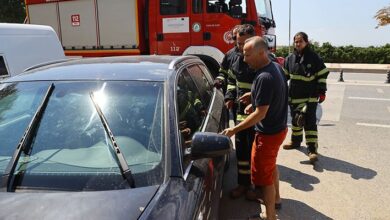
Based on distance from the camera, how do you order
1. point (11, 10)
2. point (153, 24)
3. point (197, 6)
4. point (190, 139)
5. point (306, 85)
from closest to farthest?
point (190, 139)
point (306, 85)
point (197, 6)
point (153, 24)
point (11, 10)

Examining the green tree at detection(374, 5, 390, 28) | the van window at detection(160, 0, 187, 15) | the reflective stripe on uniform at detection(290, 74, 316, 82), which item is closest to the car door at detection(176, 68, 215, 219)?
the reflective stripe on uniform at detection(290, 74, 316, 82)

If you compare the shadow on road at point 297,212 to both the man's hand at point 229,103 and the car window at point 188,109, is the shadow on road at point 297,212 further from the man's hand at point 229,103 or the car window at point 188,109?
the car window at point 188,109

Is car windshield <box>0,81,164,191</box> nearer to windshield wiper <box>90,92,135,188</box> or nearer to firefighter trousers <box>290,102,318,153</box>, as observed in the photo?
windshield wiper <box>90,92,135,188</box>

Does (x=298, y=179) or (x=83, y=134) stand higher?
(x=83, y=134)

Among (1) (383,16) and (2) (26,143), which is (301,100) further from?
(1) (383,16)

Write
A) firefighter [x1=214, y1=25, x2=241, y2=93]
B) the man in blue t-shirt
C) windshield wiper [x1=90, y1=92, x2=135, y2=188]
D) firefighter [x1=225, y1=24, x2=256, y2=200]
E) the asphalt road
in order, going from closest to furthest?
1. windshield wiper [x1=90, y1=92, x2=135, y2=188]
2. the man in blue t-shirt
3. the asphalt road
4. firefighter [x1=225, y1=24, x2=256, y2=200]
5. firefighter [x1=214, y1=25, x2=241, y2=93]

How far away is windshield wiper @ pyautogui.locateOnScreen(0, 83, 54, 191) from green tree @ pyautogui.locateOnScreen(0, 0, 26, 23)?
1803 cm

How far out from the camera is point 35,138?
7.47 ft

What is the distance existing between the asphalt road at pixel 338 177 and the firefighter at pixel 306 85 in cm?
36

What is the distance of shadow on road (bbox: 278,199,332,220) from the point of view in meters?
3.64

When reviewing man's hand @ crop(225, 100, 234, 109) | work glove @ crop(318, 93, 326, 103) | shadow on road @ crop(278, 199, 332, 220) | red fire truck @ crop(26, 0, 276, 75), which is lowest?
shadow on road @ crop(278, 199, 332, 220)

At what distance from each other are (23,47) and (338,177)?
470cm

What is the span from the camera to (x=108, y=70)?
2.72m

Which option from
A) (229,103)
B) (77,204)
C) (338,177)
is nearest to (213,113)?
(229,103)
